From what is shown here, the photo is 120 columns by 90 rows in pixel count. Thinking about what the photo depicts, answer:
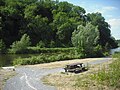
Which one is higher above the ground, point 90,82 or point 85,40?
point 85,40

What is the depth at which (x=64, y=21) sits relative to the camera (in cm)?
10875

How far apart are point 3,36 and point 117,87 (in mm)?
80186

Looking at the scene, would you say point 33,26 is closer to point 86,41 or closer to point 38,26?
point 38,26

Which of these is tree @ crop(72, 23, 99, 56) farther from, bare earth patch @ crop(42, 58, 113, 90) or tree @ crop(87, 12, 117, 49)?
tree @ crop(87, 12, 117, 49)

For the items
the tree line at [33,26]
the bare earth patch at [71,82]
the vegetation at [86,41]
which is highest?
the tree line at [33,26]

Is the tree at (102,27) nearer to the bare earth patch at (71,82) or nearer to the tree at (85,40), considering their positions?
the tree at (85,40)

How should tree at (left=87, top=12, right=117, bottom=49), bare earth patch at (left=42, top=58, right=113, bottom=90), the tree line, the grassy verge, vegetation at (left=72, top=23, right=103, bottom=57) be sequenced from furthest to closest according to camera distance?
tree at (left=87, top=12, right=117, bottom=49), the tree line, vegetation at (left=72, top=23, right=103, bottom=57), bare earth patch at (left=42, top=58, right=113, bottom=90), the grassy verge

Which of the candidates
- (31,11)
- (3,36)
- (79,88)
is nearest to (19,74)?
(79,88)

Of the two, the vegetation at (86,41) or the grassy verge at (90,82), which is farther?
the vegetation at (86,41)

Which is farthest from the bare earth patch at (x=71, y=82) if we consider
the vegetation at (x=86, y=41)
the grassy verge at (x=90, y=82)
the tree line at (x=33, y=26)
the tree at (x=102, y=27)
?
the tree at (x=102, y=27)

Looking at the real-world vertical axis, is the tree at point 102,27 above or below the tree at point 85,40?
above

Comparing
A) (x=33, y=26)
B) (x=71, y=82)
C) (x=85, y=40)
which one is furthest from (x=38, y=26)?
(x=71, y=82)

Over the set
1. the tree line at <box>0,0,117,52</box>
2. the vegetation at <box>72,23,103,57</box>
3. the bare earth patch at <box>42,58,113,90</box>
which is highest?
the tree line at <box>0,0,117,52</box>

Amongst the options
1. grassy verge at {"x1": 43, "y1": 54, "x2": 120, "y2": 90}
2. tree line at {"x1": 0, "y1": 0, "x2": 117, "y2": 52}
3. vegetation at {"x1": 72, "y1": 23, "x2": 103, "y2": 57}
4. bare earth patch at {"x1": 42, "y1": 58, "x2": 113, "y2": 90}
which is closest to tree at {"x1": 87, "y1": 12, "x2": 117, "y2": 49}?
tree line at {"x1": 0, "y1": 0, "x2": 117, "y2": 52}
